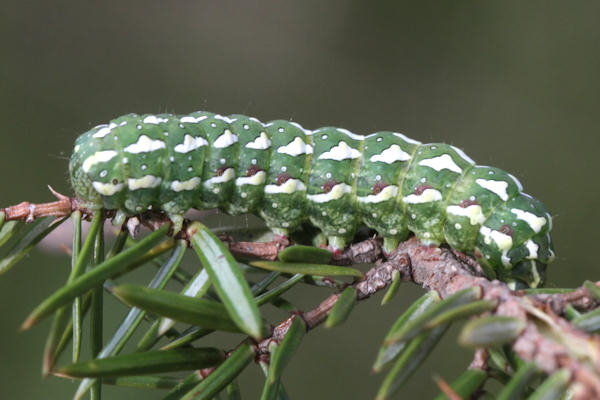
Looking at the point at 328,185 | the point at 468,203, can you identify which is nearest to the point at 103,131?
the point at 328,185

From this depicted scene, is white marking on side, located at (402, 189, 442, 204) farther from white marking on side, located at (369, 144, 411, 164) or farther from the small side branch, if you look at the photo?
the small side branch

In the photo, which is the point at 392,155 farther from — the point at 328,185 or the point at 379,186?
the point at 328,185

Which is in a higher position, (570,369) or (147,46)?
(570,369)

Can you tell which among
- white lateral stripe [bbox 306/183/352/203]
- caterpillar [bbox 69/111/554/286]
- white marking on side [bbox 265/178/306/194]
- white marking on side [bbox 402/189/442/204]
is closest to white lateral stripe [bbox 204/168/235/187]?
caterpillar [bbox 69/111/554/286]

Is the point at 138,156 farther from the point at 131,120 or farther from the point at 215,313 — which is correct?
the point at 215,313

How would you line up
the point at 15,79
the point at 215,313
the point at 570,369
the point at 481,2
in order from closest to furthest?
the point at 570,369
the point at 215,313
the point at 15,79
the point at 481,2

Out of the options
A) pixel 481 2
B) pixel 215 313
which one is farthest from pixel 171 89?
pixel 215 313
